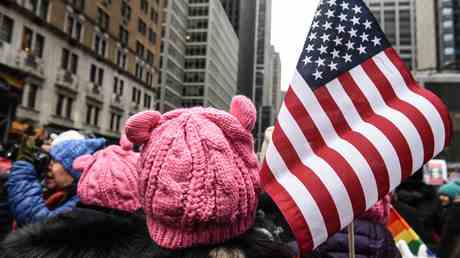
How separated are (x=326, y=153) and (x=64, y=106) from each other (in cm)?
3232

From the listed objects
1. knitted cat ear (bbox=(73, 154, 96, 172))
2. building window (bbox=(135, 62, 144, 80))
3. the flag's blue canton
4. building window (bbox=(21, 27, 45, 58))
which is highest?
building window (bbox=(135, 62, 144, 80))

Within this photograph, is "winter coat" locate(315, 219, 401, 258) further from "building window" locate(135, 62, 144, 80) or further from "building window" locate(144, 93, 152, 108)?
"building window" locate(144, 93, 152, 108)

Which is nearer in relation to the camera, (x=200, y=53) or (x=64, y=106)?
(x=64, y=106)

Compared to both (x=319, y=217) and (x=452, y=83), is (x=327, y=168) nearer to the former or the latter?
(x=319, y=217)

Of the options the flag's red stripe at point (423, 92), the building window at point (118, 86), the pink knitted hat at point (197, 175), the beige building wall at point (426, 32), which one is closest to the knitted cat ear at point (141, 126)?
the pink knitted hat at point (197, 175)

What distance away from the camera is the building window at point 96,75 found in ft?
117

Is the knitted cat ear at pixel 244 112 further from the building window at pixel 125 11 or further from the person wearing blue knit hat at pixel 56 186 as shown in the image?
the building window at pixel 125 11

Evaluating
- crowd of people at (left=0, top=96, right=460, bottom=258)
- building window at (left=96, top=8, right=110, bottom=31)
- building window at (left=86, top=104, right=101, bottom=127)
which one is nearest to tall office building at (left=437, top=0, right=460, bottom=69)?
building window at (left=96, top=8, right=110, bottom=31)

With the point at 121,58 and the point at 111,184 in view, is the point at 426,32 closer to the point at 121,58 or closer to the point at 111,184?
the point at 121,58

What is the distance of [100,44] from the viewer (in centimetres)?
3712

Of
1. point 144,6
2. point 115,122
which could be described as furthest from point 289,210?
point 144,6

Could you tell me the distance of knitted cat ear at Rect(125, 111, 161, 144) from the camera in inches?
62.6

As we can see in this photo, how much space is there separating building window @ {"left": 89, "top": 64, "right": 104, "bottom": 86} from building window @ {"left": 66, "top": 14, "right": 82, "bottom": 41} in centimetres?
313

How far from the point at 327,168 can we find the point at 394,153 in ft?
1.11
